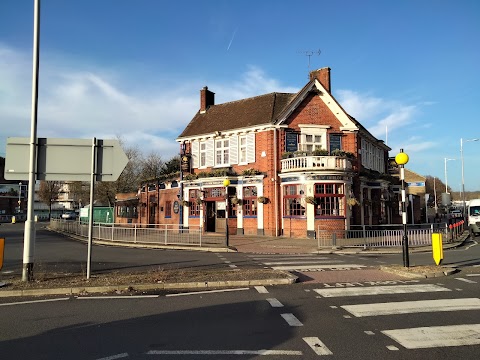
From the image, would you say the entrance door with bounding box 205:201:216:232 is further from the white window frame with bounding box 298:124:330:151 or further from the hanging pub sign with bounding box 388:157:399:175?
the hanging pub sign with bounding box 388:157:399:175

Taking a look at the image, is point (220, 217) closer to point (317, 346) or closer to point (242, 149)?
point (242, 149)

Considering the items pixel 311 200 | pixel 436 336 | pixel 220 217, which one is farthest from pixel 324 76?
pixel 436 336

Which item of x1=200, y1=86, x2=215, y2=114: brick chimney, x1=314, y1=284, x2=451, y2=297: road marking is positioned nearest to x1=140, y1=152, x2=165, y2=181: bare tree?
x1=200, y1=86, x2=215, y2=114: brick chimney

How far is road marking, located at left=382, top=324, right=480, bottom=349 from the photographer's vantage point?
5105 mm

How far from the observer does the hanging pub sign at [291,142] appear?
26609 millimetres

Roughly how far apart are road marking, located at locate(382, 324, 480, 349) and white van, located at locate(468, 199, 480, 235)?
95.0ft

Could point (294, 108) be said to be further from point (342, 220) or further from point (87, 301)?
point (87, 301)

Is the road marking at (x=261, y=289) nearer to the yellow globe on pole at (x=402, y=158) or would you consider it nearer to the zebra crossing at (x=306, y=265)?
the zebra crossing at (x=306, y=265)

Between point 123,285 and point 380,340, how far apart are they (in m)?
5.90

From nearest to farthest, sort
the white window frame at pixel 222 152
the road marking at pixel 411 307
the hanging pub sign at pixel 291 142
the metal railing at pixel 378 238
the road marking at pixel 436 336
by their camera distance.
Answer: the road marking at pixel 436 336
the road marking at pixel 411 307
the metal railing at pixel 378 238
the hanging pub sign at pixel 291 142
the white window frame at pixel 222 152

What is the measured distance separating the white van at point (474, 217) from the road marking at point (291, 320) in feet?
97.2

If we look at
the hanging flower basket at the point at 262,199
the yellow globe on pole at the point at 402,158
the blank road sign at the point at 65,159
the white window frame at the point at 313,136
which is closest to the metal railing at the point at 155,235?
the hanging flower basket at the point at 262,199

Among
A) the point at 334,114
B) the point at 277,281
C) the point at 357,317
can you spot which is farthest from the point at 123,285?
the point at 334,114

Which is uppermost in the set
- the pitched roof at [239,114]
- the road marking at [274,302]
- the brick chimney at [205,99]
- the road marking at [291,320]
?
the brick chimney at [205,99]
